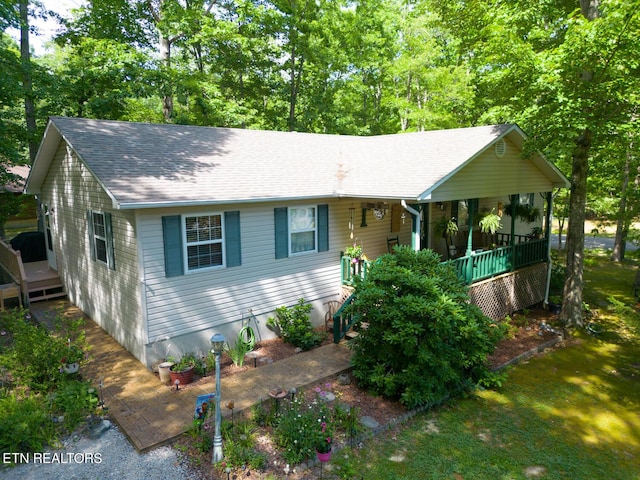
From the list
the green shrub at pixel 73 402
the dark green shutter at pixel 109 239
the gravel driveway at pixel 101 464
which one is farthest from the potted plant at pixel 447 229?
the green shrub at pixel 73 402

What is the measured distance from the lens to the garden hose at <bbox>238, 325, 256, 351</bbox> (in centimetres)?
881

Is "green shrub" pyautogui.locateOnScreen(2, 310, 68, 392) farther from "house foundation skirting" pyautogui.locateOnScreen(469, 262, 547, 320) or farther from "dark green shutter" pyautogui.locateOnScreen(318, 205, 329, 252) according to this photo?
"house foundation skirting" pyautogui.locateOnScreen(469, 262, 547, 320)

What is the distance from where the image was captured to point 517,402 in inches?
298

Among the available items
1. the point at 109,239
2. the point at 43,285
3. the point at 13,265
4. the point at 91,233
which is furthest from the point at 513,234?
the point at 13,265

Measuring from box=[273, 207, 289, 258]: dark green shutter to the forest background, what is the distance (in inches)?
257

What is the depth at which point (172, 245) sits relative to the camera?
7.95 meters

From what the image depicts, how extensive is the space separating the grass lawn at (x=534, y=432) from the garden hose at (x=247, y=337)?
12.0 feet

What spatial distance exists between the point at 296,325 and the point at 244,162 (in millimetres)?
4292

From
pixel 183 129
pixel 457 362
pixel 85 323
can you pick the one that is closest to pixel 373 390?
pixel 457 362

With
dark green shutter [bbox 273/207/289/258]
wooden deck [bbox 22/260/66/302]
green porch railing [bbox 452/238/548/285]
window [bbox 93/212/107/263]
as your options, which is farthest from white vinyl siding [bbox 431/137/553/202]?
wooden deck [bbox 22/260/66/302]

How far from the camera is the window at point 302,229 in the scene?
10.0 meters

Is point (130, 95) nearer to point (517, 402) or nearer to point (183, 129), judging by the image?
point (183, 129)

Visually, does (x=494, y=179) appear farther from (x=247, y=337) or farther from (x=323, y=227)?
(x=247, y=337)

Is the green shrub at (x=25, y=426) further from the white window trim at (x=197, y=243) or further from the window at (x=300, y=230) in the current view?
the window at (x=300, y=230)
